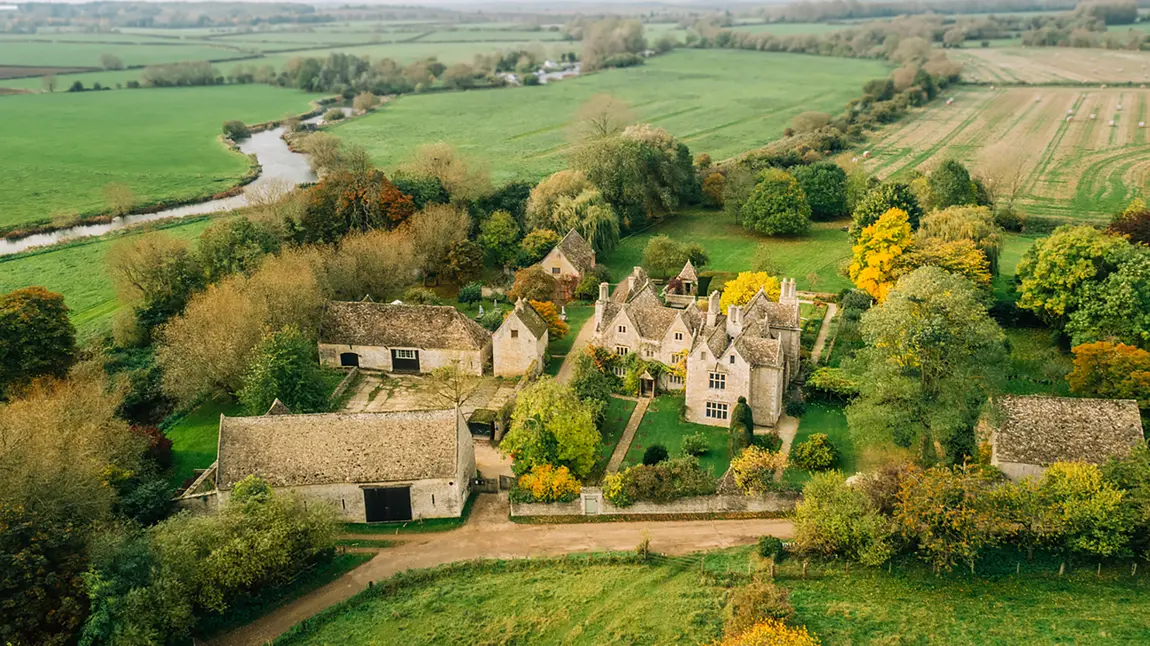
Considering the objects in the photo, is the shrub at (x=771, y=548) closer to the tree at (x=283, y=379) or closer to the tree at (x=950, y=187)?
the tree at (x=283, y=379)

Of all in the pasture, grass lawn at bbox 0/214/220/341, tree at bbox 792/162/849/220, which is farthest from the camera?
the pasture

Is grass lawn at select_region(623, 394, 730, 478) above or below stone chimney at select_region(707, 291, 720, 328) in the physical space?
below

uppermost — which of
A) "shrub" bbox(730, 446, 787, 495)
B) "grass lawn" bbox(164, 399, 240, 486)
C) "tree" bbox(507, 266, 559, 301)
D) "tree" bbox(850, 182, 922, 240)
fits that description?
"tree" bbox(850, 182, 922, 240)

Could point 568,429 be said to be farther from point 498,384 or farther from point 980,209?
point 980,209

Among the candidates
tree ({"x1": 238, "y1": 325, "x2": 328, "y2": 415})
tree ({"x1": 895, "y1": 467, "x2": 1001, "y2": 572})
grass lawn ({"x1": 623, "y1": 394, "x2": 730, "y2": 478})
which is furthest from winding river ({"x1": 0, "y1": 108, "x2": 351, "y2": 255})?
tree ({"x1": 895, "y1": 467, "x2": 1001, "y2": 572})

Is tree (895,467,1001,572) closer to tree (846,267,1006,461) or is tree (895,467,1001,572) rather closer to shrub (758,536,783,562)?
shrub (758,536,783,562)
